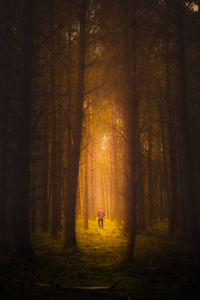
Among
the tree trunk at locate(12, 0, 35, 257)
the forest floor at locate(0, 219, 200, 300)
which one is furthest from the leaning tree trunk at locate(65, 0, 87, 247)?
the tree trunk at locate(12, 0, 35, 257)

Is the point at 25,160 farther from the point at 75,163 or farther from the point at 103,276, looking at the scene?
the point at 103,276

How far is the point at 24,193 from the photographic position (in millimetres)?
5602

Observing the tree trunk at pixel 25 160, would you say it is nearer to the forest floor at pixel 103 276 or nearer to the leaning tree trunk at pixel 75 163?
the forest floor at pixel 103 276

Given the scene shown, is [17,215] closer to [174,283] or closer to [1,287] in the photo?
[1,287]

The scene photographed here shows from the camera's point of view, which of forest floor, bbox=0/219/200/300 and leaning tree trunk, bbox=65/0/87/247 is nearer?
forest floor, bbox=0/219/200/300

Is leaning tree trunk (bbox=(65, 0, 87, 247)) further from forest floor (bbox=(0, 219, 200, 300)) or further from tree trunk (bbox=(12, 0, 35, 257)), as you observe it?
tree trunk (bbox=(12, 0, 35, 257))

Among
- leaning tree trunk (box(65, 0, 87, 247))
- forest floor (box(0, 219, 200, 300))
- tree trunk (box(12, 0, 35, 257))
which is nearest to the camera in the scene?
forest floor (box(0, 219, 200, 300))

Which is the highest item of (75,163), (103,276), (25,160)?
(75,163)

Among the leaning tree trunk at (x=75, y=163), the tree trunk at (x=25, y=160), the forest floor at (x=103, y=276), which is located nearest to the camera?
the forest floor at (x=103, y=276)

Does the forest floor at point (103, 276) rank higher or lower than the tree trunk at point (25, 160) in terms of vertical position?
lower

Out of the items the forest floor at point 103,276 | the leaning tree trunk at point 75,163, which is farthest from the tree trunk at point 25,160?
the leaning tree trunk at point 75,163

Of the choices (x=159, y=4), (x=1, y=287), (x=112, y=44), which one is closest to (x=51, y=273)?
(x=1, y=287)

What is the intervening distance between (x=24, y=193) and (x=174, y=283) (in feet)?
13.3

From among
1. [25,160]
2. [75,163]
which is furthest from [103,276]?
[75,163]
